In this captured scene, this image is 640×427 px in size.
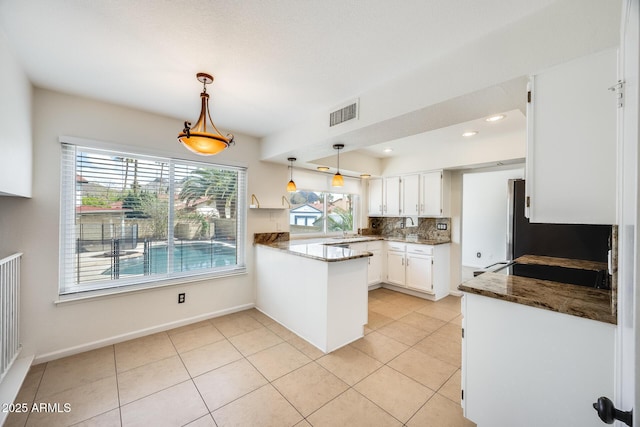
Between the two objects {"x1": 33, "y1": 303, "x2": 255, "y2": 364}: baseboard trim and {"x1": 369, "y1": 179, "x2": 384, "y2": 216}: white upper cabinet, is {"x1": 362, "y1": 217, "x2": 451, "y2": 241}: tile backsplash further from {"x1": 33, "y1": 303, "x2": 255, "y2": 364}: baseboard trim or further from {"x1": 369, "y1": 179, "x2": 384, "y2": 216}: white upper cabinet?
{"x1": 33, "y1": 303, "x2": 255, "y2": 364}: baseboard trim

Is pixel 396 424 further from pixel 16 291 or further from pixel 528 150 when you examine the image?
pixel 16 291

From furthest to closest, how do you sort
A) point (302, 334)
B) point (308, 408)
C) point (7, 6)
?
point (302, 334), point (308, 408), point (7, 6)

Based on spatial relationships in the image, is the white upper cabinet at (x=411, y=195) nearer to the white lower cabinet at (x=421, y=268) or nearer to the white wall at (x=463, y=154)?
the white wall at (x=463, y=154)

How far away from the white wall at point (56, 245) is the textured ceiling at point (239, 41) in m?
0.28

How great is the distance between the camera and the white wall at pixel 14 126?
1561mm

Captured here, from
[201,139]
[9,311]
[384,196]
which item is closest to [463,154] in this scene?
[384,196]

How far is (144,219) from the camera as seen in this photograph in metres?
2.87

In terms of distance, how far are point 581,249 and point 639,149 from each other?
2.72 meters

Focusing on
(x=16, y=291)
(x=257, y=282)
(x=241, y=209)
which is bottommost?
(x=257, y=282)

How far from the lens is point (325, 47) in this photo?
1.69m

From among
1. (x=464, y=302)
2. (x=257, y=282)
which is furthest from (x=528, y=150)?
(x=257, y=282)

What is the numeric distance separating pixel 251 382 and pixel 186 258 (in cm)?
179

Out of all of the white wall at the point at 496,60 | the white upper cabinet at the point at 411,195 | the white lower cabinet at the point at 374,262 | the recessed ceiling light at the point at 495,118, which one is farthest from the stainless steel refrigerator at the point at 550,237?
the white lower cabinet at the point at 374,262

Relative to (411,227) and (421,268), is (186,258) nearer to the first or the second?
(421,268)
